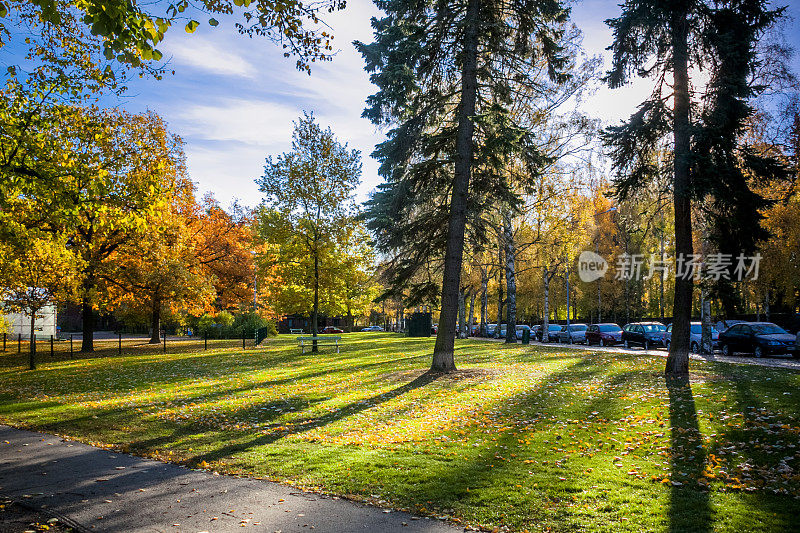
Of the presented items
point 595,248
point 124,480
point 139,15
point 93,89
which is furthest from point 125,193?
point 595,248

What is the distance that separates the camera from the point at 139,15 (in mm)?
6586

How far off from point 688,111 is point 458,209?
23.1ft

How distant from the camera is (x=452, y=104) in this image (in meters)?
16.8

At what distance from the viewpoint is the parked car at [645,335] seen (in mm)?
28984

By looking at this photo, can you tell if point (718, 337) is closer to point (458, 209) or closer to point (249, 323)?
point (458, 209)

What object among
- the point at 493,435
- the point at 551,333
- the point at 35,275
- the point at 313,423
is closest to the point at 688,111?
the point at 493,435

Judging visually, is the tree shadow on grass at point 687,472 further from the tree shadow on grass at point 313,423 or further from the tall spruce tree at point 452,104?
the tall spruce tree at point 452,104

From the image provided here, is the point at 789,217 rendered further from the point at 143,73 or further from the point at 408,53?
the point at 143,73

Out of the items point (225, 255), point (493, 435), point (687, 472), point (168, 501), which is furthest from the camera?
point (225, 255)

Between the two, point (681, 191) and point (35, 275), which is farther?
point (35, 275)

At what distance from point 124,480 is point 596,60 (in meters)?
29.6

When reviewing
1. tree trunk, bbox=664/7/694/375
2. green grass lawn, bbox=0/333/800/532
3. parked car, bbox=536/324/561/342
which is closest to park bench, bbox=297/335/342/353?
green grass lawn, bbox=0/333/800/532

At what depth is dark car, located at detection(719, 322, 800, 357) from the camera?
21.9 metres

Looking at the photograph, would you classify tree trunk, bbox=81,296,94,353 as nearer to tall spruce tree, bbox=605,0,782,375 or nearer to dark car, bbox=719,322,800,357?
tall spruce tree, bbox=605,0,782,375
